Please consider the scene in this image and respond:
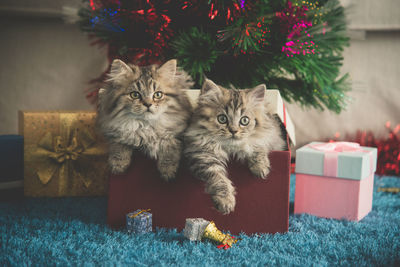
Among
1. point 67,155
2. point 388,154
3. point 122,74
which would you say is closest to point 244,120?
point 122,74

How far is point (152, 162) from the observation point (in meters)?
1.07

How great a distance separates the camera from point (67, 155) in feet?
4.91

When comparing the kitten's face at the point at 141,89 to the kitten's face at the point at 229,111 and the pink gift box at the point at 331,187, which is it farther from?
the pink gift box at the point at 331,187

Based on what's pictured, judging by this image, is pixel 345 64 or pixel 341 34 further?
pixel 345 64

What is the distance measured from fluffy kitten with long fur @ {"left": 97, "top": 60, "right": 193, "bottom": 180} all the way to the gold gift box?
47 centimetres

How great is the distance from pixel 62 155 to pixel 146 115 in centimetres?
68

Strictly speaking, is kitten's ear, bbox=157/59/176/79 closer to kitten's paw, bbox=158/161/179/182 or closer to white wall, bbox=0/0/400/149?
kitten's paw, bbox=158/161/179/182

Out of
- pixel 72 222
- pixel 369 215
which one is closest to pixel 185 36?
pixel 72 222

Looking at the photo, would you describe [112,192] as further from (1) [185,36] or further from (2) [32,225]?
(1) [185,36]

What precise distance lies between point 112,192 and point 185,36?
66 centimetres

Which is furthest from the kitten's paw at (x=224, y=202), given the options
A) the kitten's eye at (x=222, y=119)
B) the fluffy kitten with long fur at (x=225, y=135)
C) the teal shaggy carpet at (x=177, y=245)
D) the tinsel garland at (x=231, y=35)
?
the tinsel garland at (x=231, y=35)

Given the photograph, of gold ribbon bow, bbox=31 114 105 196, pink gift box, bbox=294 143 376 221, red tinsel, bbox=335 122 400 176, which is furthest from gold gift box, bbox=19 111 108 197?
red tinsel, bbox=335 122 400 176

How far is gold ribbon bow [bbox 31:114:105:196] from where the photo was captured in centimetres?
149

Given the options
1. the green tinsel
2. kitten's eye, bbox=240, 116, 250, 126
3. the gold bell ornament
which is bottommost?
the gold bell ornament
